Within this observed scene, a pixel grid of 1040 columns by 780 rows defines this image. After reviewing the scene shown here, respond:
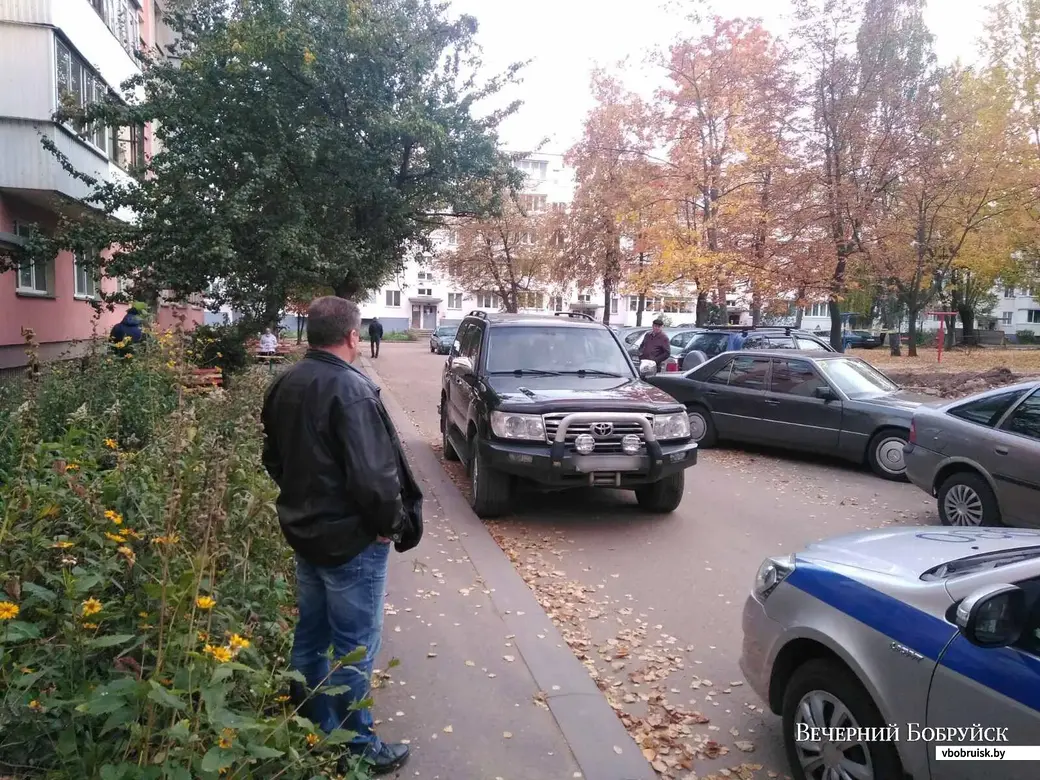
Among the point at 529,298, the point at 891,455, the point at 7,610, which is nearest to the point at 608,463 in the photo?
the point at 891,455

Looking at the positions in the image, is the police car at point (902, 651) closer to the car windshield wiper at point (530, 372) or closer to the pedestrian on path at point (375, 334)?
the car windshield wiper at point (530, 372)

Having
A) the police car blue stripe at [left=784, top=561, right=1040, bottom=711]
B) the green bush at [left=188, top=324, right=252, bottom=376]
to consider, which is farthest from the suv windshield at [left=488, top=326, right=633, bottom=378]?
the green bush at [left=188, top=324, right=252, bottom=376]

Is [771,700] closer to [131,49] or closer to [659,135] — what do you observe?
[131,49]

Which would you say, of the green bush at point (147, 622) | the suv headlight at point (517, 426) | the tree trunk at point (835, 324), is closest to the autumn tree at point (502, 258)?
the tree trunk at point (835, 324)

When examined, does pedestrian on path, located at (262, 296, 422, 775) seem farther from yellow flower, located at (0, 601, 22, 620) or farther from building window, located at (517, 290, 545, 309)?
building window, located at (517, 290, 545, 309)

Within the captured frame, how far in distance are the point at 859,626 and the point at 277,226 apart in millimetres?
11455

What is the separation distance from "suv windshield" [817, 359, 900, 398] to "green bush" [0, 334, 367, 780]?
26.3ft

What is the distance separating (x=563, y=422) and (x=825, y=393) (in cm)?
500

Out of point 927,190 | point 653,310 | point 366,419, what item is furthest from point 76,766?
point 653,310

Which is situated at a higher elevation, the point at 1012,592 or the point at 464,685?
the point at 1012,592

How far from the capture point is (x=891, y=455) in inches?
373

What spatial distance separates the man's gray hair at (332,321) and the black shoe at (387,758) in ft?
5.69

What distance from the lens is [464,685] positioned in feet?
13.4

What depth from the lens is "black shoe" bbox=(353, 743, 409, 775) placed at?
320 cm
